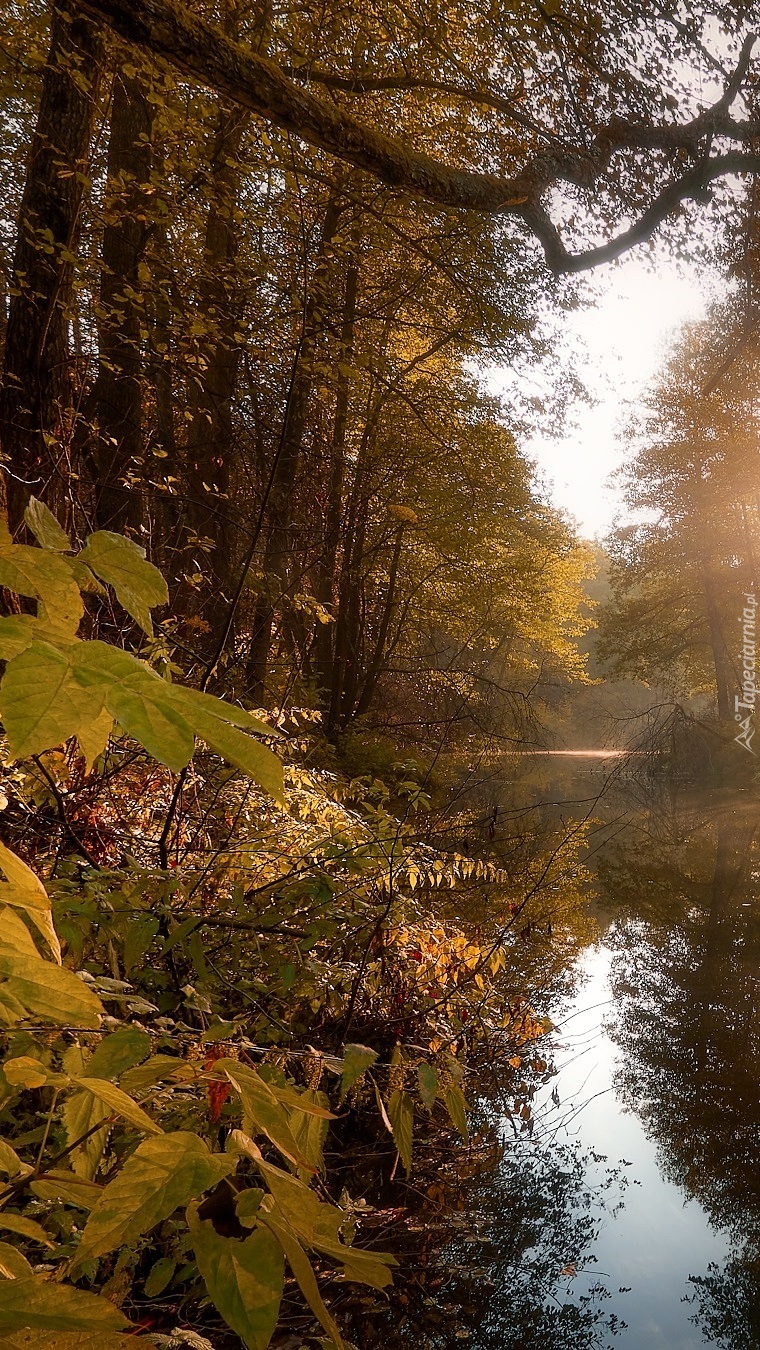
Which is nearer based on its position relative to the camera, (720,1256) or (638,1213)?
(720,1256)

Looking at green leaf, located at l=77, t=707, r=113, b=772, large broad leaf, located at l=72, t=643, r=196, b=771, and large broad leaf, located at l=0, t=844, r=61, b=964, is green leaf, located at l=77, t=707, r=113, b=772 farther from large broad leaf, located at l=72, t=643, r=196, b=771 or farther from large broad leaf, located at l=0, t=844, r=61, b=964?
large broad leaf, located at l=0, t=844, r=61, b=964

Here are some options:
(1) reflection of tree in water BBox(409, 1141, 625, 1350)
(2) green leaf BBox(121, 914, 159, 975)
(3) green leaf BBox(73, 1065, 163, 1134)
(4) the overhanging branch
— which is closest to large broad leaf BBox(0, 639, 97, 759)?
(3) green leaf BBox(73, 1065, 163, 1134)

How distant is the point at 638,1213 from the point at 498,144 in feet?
31.8

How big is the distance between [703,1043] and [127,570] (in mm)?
6016

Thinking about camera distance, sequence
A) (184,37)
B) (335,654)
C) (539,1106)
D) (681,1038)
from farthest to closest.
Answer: (335,654), (681,1038), (539,1106), (184,37)

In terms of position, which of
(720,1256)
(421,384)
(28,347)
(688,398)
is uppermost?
(688,398)

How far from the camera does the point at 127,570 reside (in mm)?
785

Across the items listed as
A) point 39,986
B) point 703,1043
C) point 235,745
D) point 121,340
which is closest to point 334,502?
point 121,340

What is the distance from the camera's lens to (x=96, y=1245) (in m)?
0.69

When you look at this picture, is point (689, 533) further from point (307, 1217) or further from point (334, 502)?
point (307, 1217)

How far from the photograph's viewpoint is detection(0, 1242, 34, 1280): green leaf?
0.70m

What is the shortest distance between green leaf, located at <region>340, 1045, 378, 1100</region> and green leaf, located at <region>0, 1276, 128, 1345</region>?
0.86 metres

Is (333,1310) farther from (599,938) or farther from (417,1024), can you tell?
(599,938)

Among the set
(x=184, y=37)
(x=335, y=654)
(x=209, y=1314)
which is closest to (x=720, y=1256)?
(x=209, y=1314)
